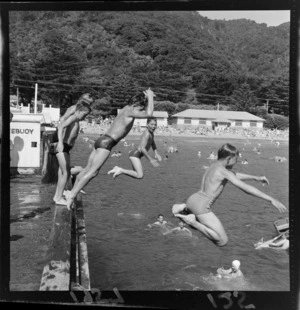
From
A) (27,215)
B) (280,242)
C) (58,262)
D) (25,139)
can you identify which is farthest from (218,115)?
(25,139)

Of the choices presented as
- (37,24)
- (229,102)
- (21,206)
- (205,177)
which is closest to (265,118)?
(229,102)

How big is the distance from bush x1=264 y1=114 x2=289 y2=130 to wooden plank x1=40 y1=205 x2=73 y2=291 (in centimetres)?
201

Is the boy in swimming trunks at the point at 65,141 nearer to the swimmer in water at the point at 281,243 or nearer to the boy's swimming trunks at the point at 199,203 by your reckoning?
the boy's swimming trunks at the point at 199,203

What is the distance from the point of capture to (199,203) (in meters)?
3.75

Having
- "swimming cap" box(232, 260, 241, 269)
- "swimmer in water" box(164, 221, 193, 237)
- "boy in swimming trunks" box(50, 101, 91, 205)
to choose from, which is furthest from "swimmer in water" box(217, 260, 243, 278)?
"boy in swimming trunks" box(50, 101, 91, 205)

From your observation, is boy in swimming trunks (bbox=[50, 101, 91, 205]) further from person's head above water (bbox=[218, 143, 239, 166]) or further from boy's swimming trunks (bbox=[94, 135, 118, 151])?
person's head above water (bbox=[218, 143, 239, 166])

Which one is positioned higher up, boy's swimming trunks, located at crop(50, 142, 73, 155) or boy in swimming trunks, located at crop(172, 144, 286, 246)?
boy's swimming trunks, located at crop(50, 142, 73, 155)

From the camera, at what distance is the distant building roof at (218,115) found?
12.7 feet

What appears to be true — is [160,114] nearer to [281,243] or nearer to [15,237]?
[281,243]

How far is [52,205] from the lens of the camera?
13.2 ft

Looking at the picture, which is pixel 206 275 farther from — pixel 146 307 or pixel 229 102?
pixel 229 102

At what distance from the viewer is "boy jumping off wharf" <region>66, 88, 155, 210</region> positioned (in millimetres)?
3770

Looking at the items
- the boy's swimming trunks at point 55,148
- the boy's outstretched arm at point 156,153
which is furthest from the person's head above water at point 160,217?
the boy's swimming trunks at point 55,148

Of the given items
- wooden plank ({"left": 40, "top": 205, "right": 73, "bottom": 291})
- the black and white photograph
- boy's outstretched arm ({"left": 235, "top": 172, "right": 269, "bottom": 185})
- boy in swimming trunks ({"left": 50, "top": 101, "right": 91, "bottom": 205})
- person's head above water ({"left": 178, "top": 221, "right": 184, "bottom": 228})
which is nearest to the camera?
wooden plank ({"left": 40, "top": 205, "right": 73, "bottom": 291})
